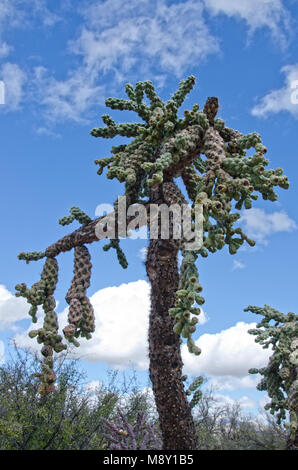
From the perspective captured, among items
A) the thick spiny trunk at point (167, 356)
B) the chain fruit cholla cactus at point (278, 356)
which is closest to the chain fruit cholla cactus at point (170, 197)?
the thick spiny trunk at point (167, 356)

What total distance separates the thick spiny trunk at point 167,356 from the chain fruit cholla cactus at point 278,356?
8.02 ft

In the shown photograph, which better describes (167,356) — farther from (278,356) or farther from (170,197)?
(278,356)

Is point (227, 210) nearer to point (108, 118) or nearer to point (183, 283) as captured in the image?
point (183, 283)

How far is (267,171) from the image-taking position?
374 centimetres

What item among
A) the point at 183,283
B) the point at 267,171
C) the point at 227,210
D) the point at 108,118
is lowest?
the point at 183,283

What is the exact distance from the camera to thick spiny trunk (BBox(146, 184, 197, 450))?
14.5 ft

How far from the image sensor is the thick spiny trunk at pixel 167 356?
4.41 m

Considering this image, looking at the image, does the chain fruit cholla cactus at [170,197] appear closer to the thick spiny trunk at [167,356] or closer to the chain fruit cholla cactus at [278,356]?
the thick spiny trunk at [167,356]

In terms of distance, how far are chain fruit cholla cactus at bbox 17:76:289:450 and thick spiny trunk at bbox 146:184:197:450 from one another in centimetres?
1

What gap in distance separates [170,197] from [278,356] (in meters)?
3.86

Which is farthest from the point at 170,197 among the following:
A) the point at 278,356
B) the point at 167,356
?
the point at 278,356

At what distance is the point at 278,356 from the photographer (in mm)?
6938
